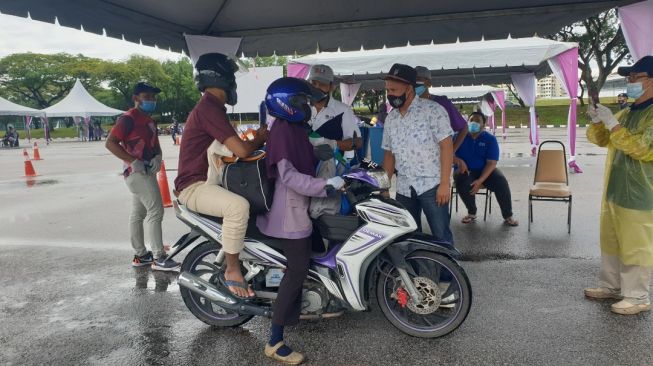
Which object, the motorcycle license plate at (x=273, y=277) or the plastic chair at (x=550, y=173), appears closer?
the motorcycle license plate at (x=273, y=277)

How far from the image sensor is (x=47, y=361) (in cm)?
323

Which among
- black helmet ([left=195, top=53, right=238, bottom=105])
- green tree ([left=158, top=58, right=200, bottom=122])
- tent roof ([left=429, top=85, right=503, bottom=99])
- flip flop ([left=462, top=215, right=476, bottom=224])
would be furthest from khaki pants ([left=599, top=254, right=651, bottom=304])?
green tree ([left=158, top=58, right=200, bottom=122])

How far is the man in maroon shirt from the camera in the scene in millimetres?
3137

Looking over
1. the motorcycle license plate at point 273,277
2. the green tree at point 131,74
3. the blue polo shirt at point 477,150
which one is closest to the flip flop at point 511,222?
the blue polo shirt at point 477,150

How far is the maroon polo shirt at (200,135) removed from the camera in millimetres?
3137

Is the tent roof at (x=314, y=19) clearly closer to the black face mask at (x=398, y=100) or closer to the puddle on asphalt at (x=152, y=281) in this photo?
the black face mask at (x=398, y=100)

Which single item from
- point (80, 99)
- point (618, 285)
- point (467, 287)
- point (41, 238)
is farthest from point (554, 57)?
point (80, 99)

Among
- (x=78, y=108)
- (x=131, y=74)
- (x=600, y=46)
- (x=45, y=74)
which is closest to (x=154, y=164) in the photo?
(x=78, y=108)

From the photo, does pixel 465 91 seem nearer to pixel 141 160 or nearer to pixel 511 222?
pixel 511 222

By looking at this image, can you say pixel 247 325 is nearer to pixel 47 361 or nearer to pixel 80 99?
pixel 47 361

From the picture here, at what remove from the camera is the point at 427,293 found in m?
3.27

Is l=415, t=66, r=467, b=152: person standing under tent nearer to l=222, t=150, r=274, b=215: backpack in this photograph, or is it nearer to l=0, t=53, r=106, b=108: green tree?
l=222, t=150, r=274, b=215: backpack

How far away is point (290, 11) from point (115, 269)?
151 inches

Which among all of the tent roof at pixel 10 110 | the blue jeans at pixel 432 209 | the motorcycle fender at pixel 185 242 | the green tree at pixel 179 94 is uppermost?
the green tree at pixel 179 94
